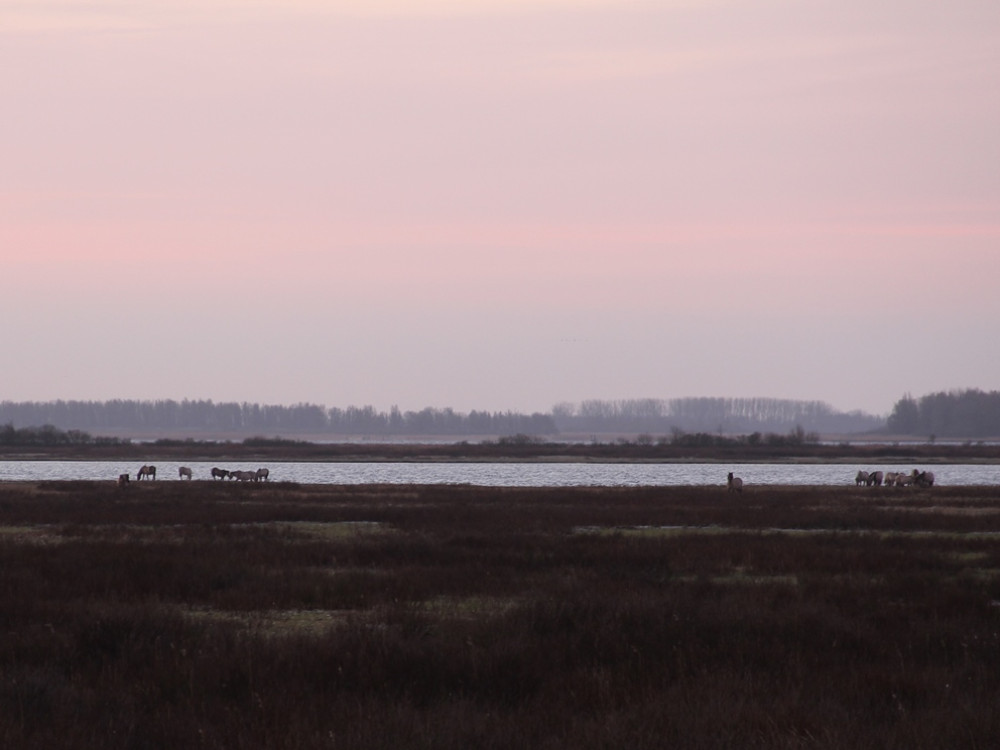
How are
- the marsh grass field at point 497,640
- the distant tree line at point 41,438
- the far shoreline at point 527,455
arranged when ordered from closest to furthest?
1. the marsh grass field at point 497,640
2. the far shoreline at point 527,455
3. the distant tree line at point 41,438

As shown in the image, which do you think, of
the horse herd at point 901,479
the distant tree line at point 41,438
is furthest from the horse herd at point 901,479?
the distant tree line at point 41,438

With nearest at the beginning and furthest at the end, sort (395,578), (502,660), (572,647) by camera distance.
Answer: (502,660), (572,647), (395,578)

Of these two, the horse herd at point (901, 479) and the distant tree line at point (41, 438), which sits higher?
the distant tree line at point (41, 438)

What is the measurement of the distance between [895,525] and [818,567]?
10.8 metres

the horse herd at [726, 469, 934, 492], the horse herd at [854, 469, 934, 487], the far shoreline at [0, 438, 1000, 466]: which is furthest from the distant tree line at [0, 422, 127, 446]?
the horse herd at [854, 469, 934, 487]

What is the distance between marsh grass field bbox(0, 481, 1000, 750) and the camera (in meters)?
8.02

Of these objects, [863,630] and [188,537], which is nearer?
[863,630]

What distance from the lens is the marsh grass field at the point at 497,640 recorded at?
8016 mm

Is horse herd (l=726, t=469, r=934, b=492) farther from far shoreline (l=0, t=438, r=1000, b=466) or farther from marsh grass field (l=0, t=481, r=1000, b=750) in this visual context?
far shoreline (l=0, t=438, r=1000, b=466)

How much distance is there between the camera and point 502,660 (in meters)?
10.2

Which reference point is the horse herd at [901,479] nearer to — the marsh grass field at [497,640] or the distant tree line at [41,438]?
the marsh grass field at [497,640]

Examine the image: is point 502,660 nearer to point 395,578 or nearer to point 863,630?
point 863,630

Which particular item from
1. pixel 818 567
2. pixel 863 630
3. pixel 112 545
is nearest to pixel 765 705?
pixel 863 630

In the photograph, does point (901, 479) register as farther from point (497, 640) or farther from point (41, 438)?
point (41, 438)
